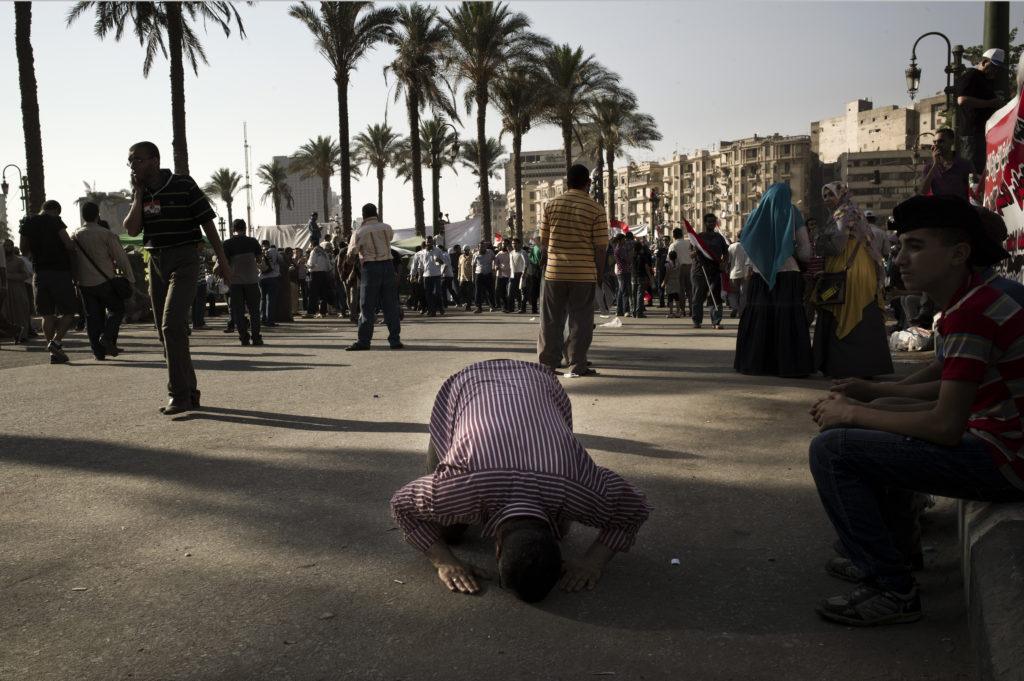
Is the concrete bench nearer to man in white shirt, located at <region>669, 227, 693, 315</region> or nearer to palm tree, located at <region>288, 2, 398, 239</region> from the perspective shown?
man in white shirt, located at <region>669, 227, 693, 315</region>

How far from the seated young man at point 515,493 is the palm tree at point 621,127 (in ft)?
158

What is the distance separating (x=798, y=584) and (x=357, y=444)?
3297mm

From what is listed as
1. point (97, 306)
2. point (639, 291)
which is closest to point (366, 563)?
point (97, 306)

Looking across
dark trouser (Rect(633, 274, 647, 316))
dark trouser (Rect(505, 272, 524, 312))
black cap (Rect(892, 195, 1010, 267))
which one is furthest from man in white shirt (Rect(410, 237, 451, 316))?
black cap (Rect(892, 195, 1010, 267))

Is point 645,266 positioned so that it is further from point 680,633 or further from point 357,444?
point 680,633

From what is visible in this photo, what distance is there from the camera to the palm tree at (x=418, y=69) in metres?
35.9

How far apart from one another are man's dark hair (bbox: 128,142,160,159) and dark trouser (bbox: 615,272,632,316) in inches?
554

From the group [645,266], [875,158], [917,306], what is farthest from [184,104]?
[875,158]

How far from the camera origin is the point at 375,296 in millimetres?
12484

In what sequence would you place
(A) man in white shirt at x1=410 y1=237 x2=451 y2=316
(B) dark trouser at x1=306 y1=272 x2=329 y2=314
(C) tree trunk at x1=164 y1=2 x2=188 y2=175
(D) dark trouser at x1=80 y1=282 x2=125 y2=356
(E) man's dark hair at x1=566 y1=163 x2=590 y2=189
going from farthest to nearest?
(C) tree trunk at x1=164 y1=2 x2=188 y2=175 < (B) dark trouser at x1=306 y1=272 x2=329 y2=314 < (A) man in white shirt at x1=410 y1=237 x2=451 y2=316 < (D) dark trouser at x1=80 y1=282 x2=125 y2=356 < (E) man's dark hair at x1=566 y1=163 x2=590 y2=189

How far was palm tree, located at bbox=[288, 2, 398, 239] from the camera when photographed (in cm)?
3228

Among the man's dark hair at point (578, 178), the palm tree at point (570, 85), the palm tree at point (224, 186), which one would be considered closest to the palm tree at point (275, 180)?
the palm tree at point (224, 186)

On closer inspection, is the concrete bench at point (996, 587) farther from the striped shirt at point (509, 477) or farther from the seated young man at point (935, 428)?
the striped shirt at point (509, 477)

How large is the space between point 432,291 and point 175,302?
51.5ft
